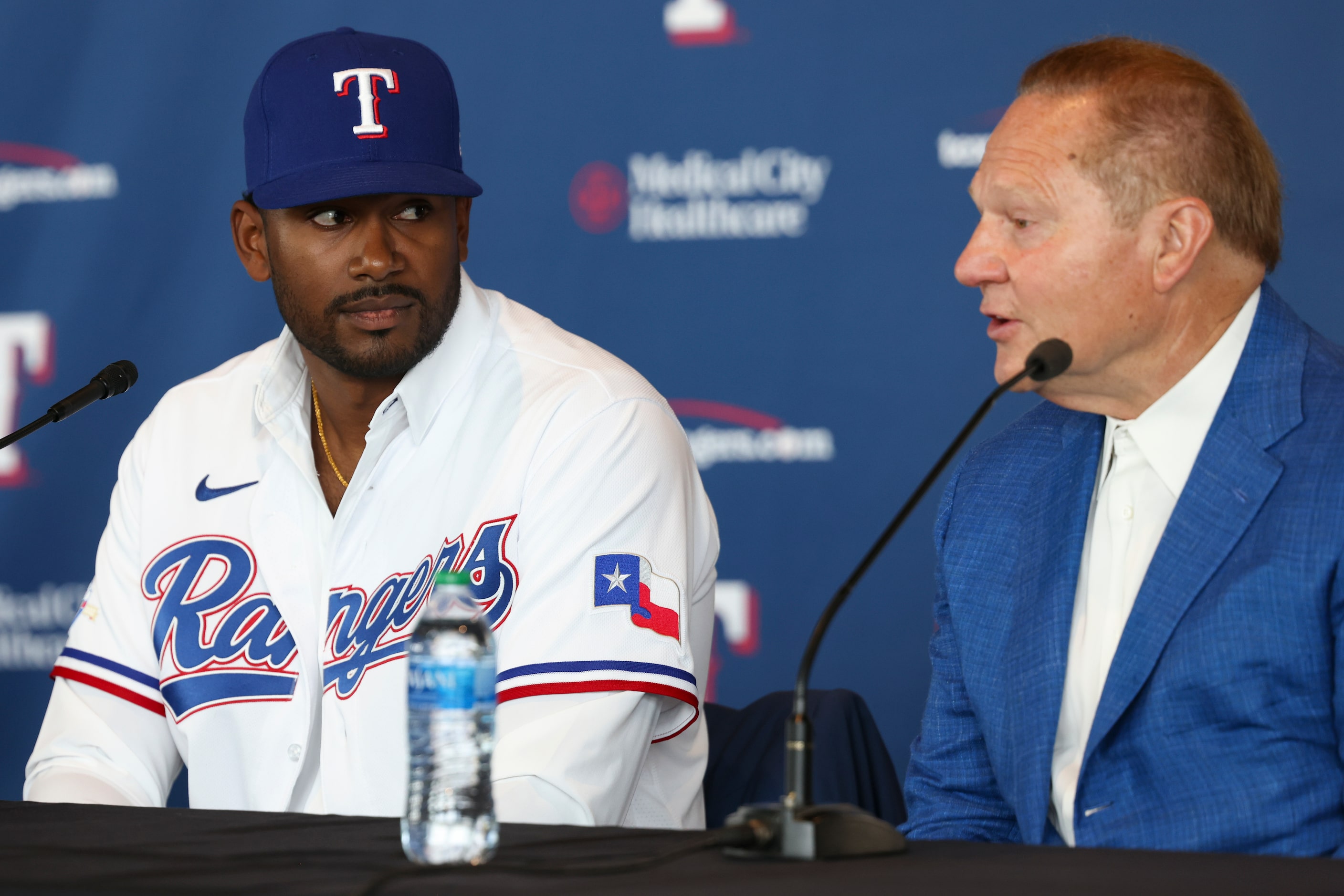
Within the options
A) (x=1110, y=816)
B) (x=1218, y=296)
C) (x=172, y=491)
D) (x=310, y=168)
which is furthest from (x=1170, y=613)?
(x=172, y=491)

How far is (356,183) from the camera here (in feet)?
5.88

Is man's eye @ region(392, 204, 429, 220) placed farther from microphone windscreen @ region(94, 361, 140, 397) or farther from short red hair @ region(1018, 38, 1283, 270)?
short red hair @ region(1018, 38, 1283, 270)

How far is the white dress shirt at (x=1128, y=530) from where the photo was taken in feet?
4.66


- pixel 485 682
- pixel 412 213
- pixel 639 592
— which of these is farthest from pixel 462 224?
pixel 485 682

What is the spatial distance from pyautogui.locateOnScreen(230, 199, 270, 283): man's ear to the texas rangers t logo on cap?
0.30m

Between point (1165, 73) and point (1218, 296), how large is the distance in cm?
23

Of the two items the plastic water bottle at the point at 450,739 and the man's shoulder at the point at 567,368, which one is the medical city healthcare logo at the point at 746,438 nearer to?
the man's shoulder at the point at 567,368

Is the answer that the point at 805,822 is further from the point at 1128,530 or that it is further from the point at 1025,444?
the point at 1025,444

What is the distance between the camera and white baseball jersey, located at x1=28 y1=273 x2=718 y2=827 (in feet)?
5.22

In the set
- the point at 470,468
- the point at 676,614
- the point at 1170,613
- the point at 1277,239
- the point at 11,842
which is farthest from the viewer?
the point at 470,468

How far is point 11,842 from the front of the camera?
1069 millimetres

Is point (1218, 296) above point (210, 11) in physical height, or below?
below

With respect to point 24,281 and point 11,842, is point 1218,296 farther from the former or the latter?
point 24,281

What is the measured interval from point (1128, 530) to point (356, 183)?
40.0 inches
